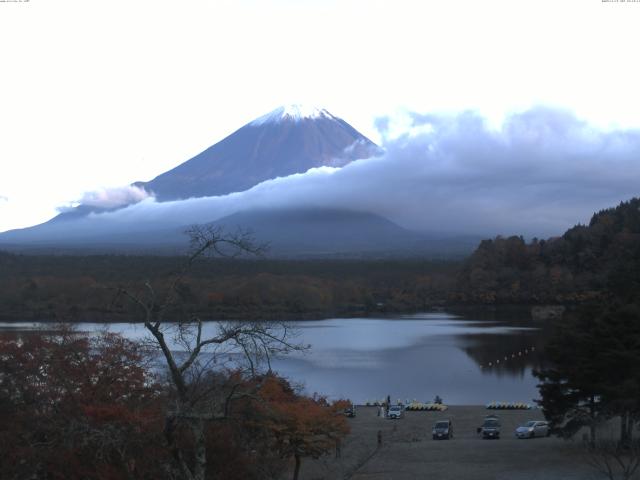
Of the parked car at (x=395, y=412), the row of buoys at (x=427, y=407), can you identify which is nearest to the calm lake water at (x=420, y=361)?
the row of buoys at (x=427, y=407)

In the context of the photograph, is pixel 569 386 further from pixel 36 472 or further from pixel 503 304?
pixel 503 304

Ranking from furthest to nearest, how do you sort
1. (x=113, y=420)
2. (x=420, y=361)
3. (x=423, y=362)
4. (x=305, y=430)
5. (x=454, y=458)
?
(x=420, y=361), (x=423, y=362), (x=454, y=458), (x=305, y=430), (x=113, y=420)

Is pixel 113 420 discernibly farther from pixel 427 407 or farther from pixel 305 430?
pixel 427 407

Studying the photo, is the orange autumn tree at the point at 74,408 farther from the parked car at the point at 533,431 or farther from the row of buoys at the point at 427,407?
the row of buoys at the point at 427,407

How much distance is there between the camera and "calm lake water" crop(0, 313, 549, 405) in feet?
79.4

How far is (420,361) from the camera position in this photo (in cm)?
3127

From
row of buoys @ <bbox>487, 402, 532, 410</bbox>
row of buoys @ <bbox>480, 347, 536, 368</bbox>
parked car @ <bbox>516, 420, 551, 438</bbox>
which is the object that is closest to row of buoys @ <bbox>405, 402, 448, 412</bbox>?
row of buoys @ <bbox>487, 402, 532, 410</bbox>

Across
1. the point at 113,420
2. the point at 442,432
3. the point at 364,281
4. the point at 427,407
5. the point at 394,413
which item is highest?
the point at 364,281

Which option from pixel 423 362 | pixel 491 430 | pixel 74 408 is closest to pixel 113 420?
pixel 74 408

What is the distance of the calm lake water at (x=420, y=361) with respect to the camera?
953 inches

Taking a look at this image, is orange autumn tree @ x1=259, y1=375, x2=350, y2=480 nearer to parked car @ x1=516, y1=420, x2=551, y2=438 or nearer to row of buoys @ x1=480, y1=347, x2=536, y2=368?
parked car @ x1=516, y1=420, x2=551, y2=438

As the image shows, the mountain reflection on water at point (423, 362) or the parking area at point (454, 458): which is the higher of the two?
the parking area at point (454, 458)

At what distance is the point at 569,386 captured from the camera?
1243 cm

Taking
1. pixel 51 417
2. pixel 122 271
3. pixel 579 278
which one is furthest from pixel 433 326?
pixel 51 417
